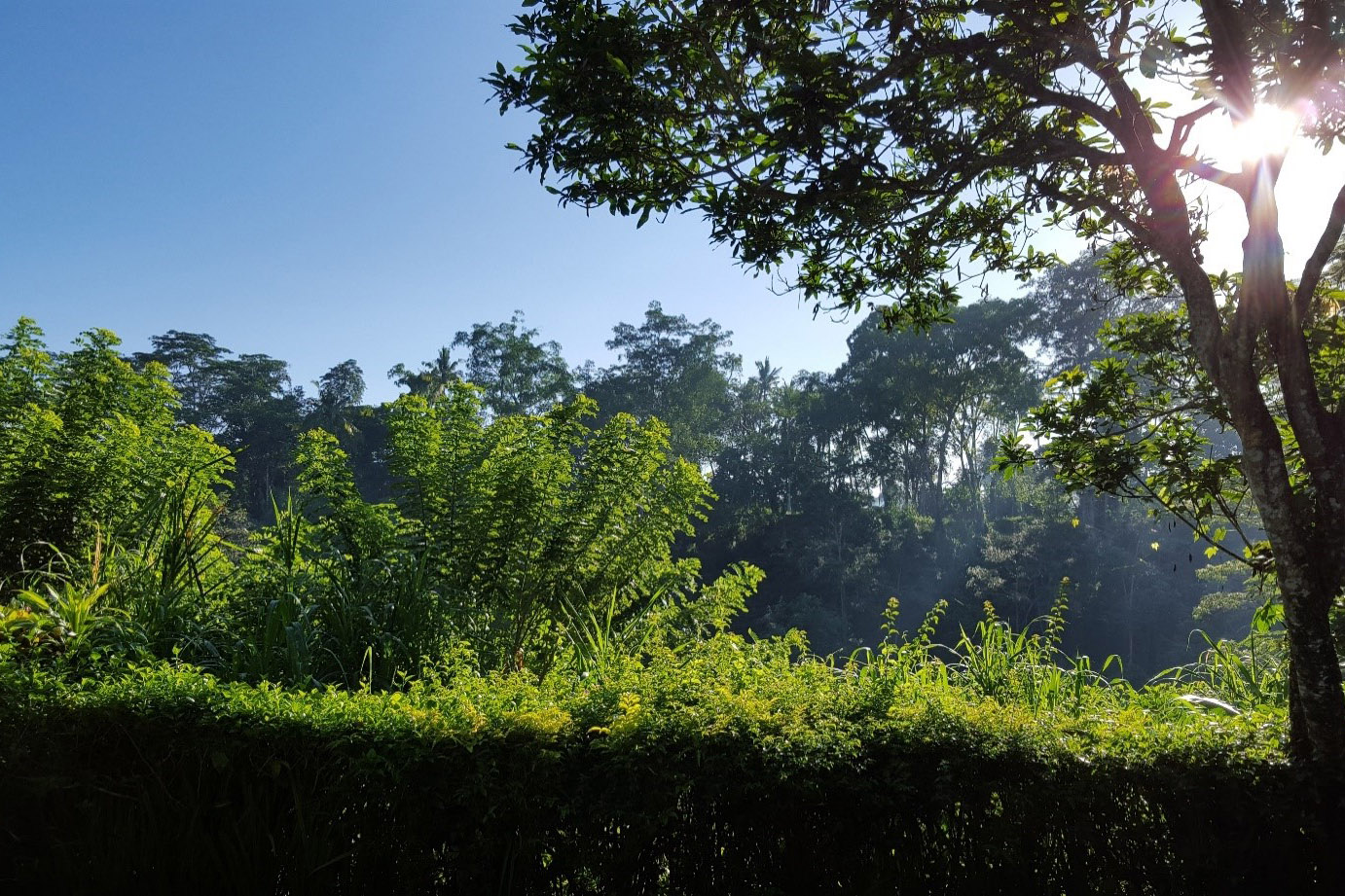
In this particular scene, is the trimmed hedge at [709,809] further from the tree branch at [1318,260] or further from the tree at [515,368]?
the tree at [515,368]

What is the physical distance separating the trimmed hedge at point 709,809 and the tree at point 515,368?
36643mm

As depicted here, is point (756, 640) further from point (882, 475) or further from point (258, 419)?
point (258, 419)

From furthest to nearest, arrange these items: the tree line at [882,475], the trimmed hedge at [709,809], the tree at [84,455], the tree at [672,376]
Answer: the tree at [672,376], the tree line at [882,475], the tree at [84,455], the trimmed hedge at [709,809]

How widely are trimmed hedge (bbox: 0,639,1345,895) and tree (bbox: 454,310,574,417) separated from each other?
3664 cm

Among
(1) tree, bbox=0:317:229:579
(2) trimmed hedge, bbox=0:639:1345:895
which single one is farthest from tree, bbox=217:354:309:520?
(2) trimmed hedge, bbox=0:639:1345:895

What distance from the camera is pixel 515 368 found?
39031 millimetres

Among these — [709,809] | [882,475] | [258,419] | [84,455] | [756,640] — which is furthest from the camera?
[258,419]

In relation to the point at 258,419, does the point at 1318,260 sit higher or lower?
lower

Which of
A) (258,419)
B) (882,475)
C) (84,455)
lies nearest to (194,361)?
(258,419)

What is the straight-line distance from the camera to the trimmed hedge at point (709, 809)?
79.2 inches

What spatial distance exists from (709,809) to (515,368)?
125ft

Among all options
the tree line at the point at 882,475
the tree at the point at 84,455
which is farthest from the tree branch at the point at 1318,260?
the tree line at the point at 882,475

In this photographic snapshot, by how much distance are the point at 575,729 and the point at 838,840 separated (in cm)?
74

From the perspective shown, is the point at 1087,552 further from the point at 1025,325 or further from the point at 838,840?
the point at 838,840
